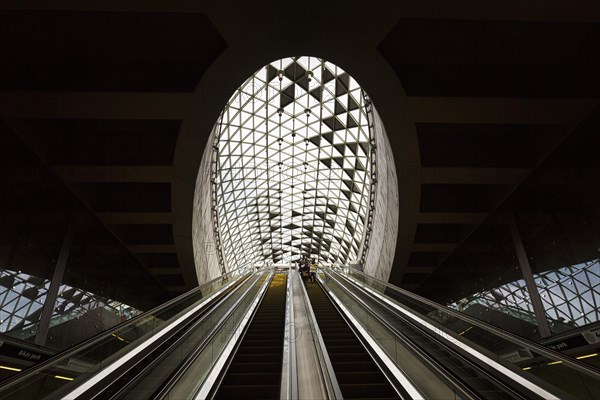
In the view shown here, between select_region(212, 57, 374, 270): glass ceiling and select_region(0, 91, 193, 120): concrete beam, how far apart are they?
779 cm

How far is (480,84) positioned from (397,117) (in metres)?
2.60

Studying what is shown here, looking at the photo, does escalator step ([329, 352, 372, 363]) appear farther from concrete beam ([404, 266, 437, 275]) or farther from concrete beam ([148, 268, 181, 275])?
concrete beam ([148, 268, 181, 275])

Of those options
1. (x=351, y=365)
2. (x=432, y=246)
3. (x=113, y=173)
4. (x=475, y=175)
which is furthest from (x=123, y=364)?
(x=432, y=246)

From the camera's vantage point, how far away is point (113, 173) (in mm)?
13641

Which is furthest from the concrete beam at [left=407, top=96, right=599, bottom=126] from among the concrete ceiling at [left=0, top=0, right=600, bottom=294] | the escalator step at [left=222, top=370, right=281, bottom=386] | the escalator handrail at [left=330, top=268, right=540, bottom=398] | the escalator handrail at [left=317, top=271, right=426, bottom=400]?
the escalator step at [left=222, top=370, right=281, bottom=386]

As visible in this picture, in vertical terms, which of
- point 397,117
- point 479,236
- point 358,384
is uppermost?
point 397,117

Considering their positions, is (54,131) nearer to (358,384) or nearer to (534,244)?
(358,384)

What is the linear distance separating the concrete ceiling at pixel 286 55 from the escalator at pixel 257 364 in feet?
21.7

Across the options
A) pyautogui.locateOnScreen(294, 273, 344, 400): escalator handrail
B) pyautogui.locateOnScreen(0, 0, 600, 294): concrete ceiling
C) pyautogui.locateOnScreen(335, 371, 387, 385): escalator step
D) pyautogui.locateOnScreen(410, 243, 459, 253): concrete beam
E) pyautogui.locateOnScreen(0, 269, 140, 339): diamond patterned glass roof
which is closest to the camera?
pyautogui.locateOnScreen(294, 273, 344, 400): escalator handrail

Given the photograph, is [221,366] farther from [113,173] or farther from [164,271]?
[164,271]

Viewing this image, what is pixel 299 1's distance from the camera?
28.6ft

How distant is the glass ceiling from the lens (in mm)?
22172

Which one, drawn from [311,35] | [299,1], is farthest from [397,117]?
[299,1]

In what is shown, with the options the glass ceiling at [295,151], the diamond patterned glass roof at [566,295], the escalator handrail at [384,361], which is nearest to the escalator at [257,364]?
the escalator handrail at [384,361]
